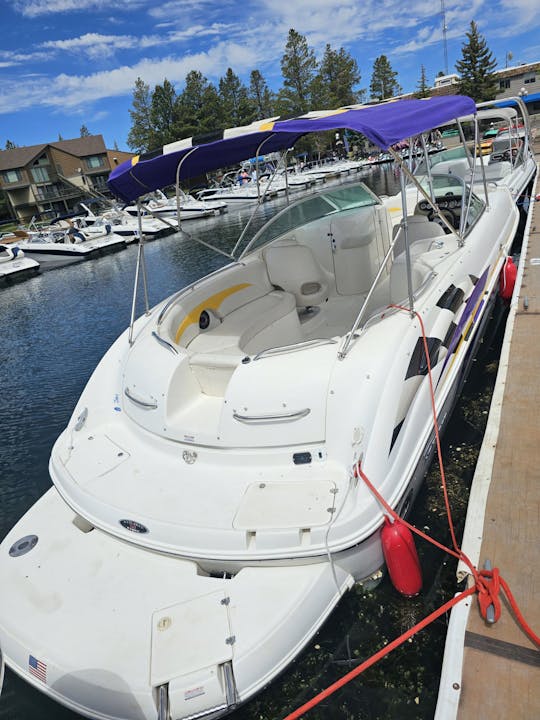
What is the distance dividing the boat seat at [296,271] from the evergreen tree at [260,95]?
6476 cm

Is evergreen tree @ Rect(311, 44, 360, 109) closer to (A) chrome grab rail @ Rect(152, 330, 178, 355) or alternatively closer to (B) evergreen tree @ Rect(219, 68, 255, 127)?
(B) evergreen tree @ Rect(219, 68, 255, 127)

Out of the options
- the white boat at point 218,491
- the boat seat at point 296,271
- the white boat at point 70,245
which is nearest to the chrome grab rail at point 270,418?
the white boat at point 218,491

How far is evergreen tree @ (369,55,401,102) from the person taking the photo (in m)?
65.3

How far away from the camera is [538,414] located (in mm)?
3555

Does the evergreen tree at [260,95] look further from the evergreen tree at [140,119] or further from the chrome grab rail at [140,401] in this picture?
the chrome grab rail at [140,401]

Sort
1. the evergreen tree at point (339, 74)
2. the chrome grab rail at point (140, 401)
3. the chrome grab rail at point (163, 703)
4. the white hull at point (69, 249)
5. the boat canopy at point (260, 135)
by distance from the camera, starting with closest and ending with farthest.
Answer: the chrome grab rail at point (163, 703)
the boat canopy at point (260, 135)
the chrome grab rail at point (140, 401)
the white hull at point (69, 249)
the evergreen tree at point (339, 74)

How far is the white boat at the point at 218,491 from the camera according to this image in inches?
82.0

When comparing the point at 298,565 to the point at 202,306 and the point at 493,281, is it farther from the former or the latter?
the point at 493,281

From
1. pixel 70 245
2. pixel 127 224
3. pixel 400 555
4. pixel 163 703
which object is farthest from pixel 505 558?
pixel 127 224

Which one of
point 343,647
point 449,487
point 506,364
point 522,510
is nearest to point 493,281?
point 506,364

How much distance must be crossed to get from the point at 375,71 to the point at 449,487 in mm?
76205

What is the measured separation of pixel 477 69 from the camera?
51.2 m

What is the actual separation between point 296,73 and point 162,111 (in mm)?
15255

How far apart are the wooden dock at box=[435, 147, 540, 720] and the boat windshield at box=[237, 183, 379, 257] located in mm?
2475
